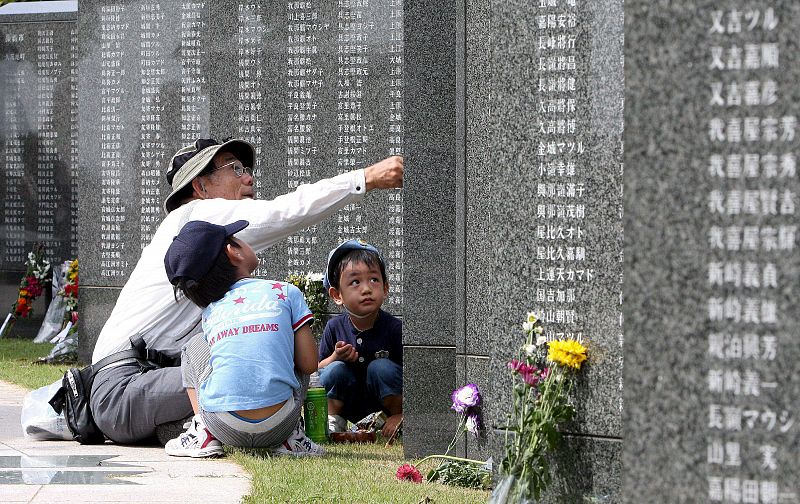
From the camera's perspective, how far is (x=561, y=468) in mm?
3615

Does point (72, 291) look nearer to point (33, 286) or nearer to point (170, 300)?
Result: point (33, 286)

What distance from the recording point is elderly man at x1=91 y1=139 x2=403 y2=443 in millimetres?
5418

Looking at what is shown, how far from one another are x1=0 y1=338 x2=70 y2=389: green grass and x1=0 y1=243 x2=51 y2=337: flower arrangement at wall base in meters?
0.28

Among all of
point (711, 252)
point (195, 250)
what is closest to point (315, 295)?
point (195, 250)

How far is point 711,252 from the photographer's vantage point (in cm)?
229

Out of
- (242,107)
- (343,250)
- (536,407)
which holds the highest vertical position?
(242,107)

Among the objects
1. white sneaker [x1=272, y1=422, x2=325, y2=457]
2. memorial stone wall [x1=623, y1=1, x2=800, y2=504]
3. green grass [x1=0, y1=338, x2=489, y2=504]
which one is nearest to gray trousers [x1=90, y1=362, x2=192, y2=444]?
green grass [x1=0, y1=338, x2=489, y2=504]

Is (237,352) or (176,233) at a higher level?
(176,233)

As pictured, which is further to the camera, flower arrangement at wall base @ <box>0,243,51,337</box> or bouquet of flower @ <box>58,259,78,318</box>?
flower arrangement at wall base @ <box>0,243,51,337</box>

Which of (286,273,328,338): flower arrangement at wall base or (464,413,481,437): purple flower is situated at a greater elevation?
(286,273,328,338): flower arrangement at wall base

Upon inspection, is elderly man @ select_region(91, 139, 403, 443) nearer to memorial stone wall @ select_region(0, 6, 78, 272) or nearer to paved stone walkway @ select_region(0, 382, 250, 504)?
paved stone walkway @ select_region(0, 382, 250, 504)

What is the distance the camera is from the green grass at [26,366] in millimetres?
8820

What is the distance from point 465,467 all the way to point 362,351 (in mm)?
1602

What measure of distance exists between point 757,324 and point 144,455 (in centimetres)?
357
